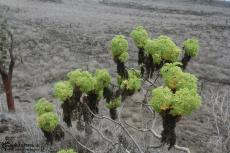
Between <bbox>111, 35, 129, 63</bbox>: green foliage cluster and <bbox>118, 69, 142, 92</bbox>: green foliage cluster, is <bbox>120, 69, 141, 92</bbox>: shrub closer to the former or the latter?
<bbox>118, 69, 142, 92</bbox>: green foliage cluster

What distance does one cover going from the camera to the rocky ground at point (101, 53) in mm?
9023

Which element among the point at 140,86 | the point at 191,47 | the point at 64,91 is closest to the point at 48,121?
the point at 64,91

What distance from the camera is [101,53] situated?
59.0 feet

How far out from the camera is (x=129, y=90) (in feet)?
21.5

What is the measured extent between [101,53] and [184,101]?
13.0 metres

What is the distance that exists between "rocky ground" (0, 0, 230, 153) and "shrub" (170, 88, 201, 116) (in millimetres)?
2782

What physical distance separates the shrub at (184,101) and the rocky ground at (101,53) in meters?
2.78

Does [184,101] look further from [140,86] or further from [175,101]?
[140,86]

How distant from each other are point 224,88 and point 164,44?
822 centimetres

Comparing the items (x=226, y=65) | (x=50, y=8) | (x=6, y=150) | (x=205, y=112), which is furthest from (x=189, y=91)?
(x=50, y=8)

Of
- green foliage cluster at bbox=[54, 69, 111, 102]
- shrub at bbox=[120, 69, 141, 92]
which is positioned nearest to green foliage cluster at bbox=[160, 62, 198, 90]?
shrub at bbox=[120, 69, 141, 92]

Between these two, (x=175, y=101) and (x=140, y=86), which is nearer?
(x=175, y=101)

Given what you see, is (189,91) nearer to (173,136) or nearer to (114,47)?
(173,136)

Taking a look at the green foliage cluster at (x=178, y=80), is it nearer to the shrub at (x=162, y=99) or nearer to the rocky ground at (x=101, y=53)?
the shrub at (x=162, y=99)
